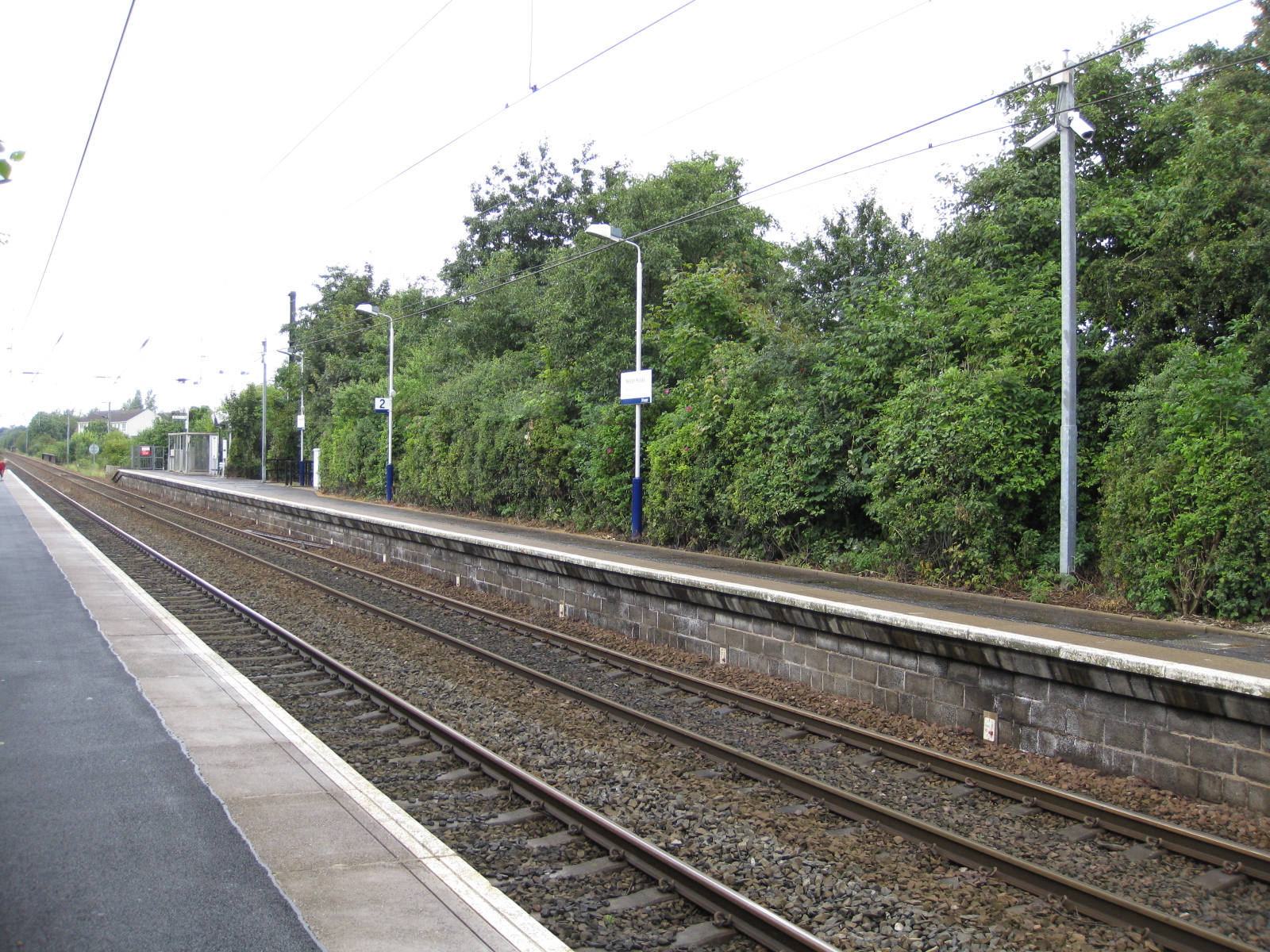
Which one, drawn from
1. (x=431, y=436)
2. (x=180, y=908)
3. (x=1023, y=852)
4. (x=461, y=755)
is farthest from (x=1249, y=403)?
(x=431, y=436)

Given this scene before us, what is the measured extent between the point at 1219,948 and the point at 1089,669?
8.65ft

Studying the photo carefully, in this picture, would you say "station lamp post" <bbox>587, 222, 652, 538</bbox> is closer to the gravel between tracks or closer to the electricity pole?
the gravel between tracks

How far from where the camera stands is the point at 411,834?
188 inches

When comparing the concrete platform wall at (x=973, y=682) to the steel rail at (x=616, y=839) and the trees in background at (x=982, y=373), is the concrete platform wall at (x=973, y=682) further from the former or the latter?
the trees in background at (x=982, y=373)

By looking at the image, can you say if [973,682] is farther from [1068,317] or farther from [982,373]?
[982,373]

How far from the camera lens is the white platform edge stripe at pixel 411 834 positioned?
3.77 m

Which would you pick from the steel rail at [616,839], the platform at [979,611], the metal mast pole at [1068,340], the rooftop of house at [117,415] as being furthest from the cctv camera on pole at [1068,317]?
the rooftop of house at [117,415]

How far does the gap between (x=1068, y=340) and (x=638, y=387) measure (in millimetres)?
9375

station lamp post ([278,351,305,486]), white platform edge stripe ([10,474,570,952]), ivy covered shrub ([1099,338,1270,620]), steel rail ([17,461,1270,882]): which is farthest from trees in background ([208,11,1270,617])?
station lamp post ([278,351,305,486])

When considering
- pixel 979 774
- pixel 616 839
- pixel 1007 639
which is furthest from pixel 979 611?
pixel 616 839

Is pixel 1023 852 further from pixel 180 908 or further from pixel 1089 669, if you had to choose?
pixel 180 908

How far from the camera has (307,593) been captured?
15102 mm

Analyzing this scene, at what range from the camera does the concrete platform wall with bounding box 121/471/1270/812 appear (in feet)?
18.9

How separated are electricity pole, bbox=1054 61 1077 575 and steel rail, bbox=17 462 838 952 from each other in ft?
27.0
